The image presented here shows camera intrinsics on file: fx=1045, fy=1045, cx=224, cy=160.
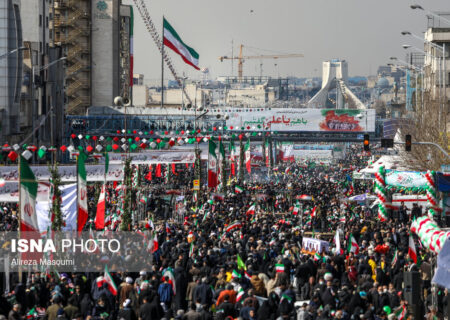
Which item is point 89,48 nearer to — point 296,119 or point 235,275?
point 296,119

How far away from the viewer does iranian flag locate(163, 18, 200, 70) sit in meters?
88.6

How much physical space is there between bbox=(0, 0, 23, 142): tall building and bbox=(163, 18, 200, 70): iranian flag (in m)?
20.6

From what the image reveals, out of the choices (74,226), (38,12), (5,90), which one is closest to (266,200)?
(74,226)

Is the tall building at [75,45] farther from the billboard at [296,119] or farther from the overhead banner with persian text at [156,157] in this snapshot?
the overhead banner with persian text at [156,157]

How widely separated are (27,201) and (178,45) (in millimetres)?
69911

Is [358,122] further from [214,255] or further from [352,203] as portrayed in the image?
[214,255]

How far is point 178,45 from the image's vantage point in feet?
299

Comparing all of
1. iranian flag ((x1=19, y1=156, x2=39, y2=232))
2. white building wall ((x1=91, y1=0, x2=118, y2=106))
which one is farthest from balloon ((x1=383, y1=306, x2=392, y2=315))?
white building wall ((x1=91, y1=0, x2=118, y2=106))

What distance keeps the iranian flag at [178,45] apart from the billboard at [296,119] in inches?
1048

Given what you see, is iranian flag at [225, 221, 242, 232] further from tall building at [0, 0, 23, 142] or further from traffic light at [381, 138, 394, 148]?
tall building at [0, 0, 23, 142]

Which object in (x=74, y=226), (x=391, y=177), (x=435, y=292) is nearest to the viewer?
(x=435, y=292)

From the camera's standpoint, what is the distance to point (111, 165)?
141 feet

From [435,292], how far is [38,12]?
75.0m

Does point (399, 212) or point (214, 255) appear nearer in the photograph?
point (214, 255)
